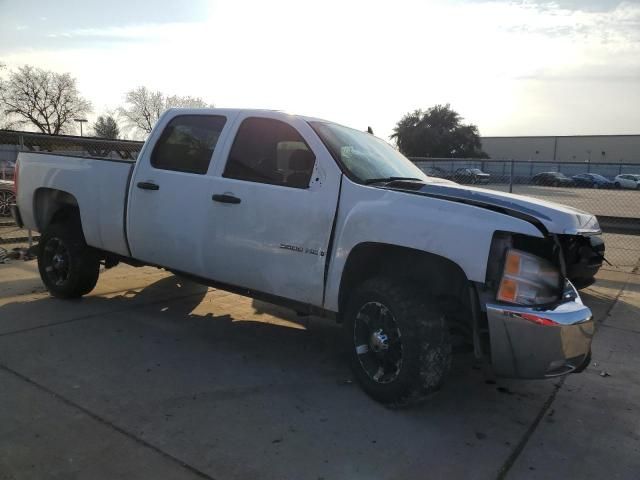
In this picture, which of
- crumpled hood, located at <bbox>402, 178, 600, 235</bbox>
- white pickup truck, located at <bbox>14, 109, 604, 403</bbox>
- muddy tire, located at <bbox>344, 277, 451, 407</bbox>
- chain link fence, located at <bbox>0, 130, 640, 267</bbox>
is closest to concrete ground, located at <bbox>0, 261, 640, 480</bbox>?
muddy tire, located at <bbox>344, 277, 451, 407</bbox>

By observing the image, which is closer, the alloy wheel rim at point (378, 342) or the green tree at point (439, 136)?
the alloy wheel rim at point (378, 342)

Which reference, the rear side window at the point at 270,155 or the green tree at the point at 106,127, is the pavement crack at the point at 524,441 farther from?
the green tree at the point at 106,127

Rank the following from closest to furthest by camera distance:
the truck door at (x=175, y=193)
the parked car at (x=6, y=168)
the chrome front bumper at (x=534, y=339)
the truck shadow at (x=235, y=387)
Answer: the chrome front bumper at (x=534, y=339)
the truck shadow at (x=235, y=387)
the truck door at (x=175, y=193)
the parked car at (x=6, y=168)

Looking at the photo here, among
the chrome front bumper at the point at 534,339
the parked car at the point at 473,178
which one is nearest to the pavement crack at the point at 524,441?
the chrome front bumper at the point at 534,339

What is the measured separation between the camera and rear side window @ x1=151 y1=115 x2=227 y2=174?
4.75 meters

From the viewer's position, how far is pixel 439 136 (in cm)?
7812

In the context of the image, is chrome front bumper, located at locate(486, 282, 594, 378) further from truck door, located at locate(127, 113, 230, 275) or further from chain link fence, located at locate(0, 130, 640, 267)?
chain link fence, located at locate(0, 130, 640, 267)

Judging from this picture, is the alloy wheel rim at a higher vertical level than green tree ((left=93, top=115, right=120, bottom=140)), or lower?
lower

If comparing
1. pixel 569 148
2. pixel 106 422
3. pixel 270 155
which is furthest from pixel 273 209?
pixel 569 148

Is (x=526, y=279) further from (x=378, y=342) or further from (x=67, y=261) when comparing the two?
(x=67, y=261)

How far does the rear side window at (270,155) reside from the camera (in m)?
4.09

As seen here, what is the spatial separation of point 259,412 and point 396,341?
102cm

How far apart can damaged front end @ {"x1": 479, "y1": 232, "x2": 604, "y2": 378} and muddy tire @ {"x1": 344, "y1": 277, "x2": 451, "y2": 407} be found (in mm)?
366

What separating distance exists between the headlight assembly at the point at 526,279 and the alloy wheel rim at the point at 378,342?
0.76 meters
